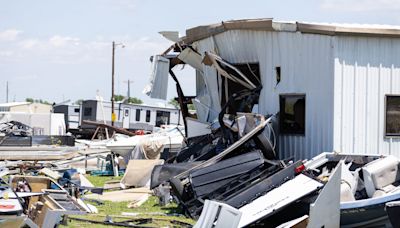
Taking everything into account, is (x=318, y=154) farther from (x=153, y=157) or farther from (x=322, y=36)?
(x=153, y=157)

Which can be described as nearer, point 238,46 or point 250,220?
point 250,220

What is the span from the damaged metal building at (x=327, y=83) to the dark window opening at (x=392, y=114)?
0.02m

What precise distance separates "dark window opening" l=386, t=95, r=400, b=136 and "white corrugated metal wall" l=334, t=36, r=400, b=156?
114 mm

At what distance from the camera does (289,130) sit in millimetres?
15344

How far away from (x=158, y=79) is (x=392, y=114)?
721 centimetres

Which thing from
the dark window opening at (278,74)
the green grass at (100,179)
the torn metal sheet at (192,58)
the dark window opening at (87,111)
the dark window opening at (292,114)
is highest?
the torn metal sheet at (192,58)

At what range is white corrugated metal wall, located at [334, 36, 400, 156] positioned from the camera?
1441 cm

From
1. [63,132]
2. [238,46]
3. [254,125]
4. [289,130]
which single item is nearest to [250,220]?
[254,125]

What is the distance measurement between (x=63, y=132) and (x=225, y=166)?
3604 cm

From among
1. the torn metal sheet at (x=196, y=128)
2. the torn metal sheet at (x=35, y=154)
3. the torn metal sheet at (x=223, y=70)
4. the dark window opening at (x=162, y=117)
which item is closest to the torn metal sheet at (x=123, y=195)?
the torn metal sheet at (x=196, y=128)

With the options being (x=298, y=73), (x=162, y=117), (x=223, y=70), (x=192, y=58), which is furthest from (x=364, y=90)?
(x=162, y=117)

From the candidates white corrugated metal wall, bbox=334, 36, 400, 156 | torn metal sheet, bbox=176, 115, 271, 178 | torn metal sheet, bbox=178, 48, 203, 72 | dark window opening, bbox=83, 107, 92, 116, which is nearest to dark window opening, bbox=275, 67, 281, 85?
torn metal sheet, bbox=176, 115, 271, 178

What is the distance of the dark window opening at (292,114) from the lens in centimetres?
1509

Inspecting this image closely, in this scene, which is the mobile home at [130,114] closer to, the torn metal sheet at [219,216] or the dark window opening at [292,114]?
the dark window opening at [292,114]
